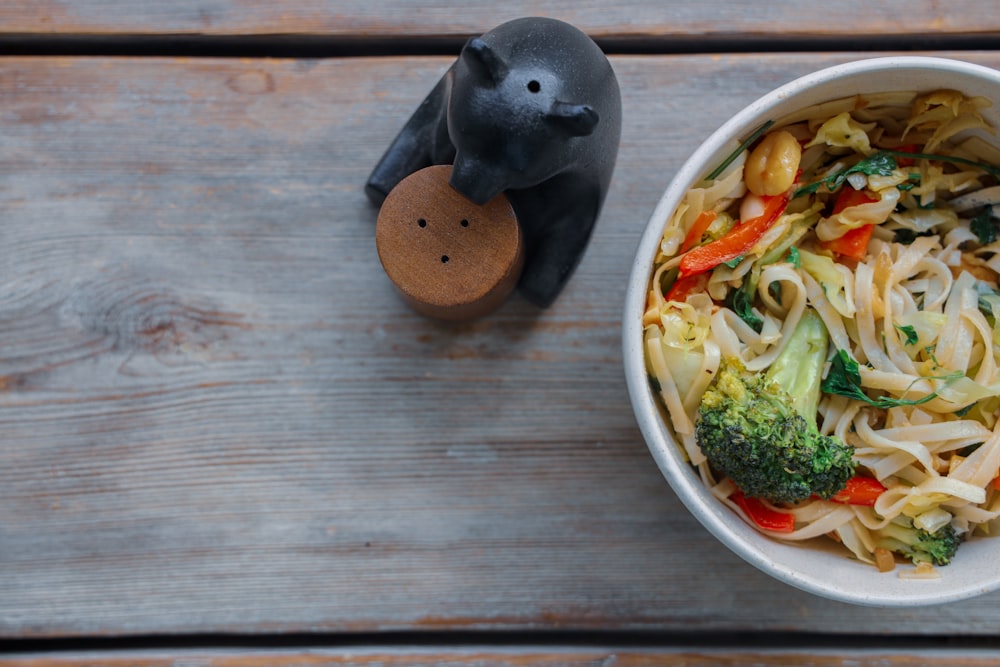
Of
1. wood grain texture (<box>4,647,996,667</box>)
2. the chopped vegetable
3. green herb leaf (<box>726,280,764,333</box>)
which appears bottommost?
wood grain texture (<box>4,647,996,667</box>)


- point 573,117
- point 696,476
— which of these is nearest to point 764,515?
point 696,476

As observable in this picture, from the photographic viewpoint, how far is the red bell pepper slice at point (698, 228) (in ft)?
2.85

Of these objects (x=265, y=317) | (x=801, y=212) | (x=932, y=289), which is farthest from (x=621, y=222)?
(x=265, y=317)

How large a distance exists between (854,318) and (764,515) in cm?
24

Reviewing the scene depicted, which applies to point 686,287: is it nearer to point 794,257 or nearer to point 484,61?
point 794,257

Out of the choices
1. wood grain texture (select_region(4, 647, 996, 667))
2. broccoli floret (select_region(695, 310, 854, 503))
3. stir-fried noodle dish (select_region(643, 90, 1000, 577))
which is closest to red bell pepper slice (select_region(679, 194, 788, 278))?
stir-fried noodle dish (select_region(643, 90, 1000, 577))

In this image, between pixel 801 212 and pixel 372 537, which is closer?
pixel 801 212

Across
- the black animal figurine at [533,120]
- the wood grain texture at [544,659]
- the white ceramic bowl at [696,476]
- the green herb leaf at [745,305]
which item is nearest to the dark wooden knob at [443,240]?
the black animal figurine at [533,120]

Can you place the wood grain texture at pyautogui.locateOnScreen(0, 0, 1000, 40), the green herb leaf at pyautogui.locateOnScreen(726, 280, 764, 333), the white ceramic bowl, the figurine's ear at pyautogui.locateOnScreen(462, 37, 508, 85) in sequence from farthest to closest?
the wood grain texture at pyautogui.locateOnScreen(0, 0, 1000, 40) → the green herb leaf at pyautogui.locateOnScreen(726, 280, 764, 333) → the white ceramic bowl → the figurine's ear at pyautogui.locateOnScreen(462, 37, 508, 85)

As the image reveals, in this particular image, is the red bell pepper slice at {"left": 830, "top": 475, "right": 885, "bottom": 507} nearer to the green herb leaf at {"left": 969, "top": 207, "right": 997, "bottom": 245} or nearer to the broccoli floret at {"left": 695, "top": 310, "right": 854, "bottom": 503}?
the broccoli floret at {"left": 695, "top": 310, "right": 854, "bottom": 503}

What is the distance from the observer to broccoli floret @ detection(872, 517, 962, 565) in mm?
885

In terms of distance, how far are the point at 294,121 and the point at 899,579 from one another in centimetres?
91

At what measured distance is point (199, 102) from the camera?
3.53ft

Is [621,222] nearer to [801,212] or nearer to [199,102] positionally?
[801,212]
